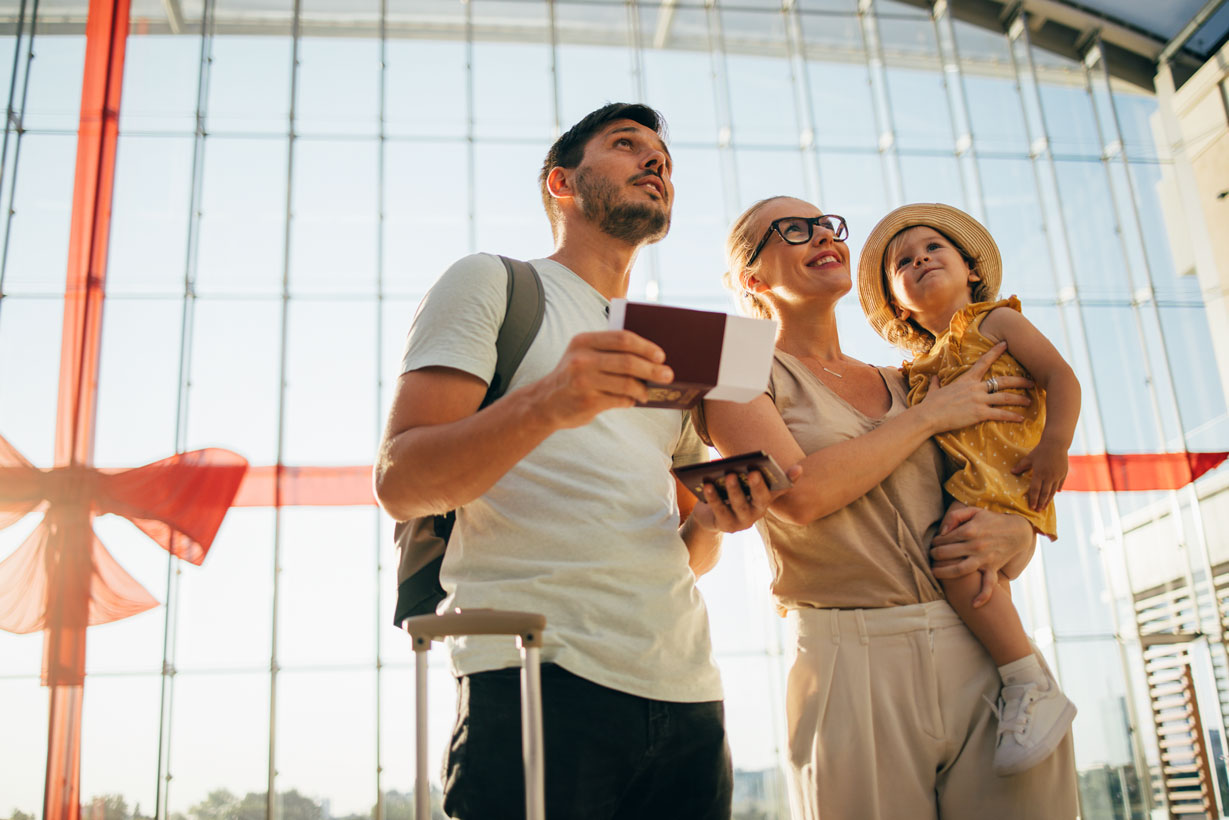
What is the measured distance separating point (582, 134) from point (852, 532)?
1.07 m

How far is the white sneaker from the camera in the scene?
5.59 ft

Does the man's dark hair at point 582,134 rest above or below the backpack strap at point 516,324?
above

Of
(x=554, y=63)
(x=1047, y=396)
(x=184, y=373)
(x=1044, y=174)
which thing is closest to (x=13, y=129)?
(x=184, y=373)

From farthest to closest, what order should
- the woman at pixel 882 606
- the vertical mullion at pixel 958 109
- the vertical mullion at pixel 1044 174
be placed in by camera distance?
the vertical mullion at pixel 958 109 → the vertical mullion at pixel 1044 174 → the woman at pixel 882 606

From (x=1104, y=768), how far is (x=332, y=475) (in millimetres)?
8071

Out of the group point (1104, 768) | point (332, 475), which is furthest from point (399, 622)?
point (1104, 768)

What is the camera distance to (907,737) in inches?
71.1

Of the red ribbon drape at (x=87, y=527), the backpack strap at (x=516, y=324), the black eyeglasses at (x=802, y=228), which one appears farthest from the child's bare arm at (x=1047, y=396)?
the red ribbon drape at (x=87, y=527)

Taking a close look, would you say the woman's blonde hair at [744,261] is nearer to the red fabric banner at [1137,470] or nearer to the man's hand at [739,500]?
the man's hand at [739,500]

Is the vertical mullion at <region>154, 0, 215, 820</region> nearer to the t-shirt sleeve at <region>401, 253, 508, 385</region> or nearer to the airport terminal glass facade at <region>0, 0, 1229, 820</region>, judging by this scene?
the airport terminal glass facade at <region>0, 0, 1229, 820</region>

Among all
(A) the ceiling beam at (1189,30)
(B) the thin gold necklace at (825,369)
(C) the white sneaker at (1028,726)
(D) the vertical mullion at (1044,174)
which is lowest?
(C) the white sneaker at (1028,726)

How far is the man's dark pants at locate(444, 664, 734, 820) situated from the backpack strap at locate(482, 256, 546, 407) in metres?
0.49

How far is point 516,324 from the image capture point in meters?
1.71

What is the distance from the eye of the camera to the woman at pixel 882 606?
1781mm
